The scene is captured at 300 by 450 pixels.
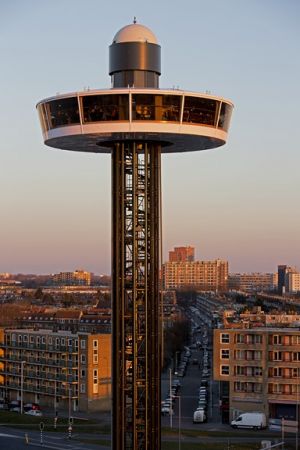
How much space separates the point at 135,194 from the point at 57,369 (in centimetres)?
3890

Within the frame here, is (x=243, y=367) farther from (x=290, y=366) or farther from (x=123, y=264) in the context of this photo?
(x=123, y=264)

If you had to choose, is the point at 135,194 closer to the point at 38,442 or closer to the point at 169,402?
the point at 38,442

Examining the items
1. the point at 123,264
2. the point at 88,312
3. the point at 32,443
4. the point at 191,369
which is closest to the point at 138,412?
the point at 123,264

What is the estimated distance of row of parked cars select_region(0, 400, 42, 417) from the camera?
57.1 m

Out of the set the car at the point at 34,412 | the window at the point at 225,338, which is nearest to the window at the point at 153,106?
the window at the point at 225,338

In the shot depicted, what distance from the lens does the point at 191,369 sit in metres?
77.6

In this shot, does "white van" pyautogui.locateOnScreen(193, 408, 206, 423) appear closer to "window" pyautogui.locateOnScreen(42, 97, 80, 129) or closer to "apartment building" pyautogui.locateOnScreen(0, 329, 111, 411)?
"apartment building" pyautogui.locateOnScreen(0, 329, 111, 411)

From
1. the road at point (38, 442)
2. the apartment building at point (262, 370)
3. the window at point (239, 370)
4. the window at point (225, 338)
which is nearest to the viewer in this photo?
the road at point (38, 442)

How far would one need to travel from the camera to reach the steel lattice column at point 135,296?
22.1 m

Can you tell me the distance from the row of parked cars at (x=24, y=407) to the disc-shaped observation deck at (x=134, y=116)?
3648cm

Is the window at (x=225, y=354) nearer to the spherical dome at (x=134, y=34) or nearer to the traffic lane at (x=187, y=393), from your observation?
the traffic lane at (x=187, y=393)

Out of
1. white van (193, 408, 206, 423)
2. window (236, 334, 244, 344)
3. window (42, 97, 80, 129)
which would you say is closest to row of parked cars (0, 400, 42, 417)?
white van (193, 408, 206, 423)

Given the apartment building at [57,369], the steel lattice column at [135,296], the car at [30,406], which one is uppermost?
the steel lattice column at [135,296]

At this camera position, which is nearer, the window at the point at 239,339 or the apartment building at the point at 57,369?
the window at the point at 239,339
